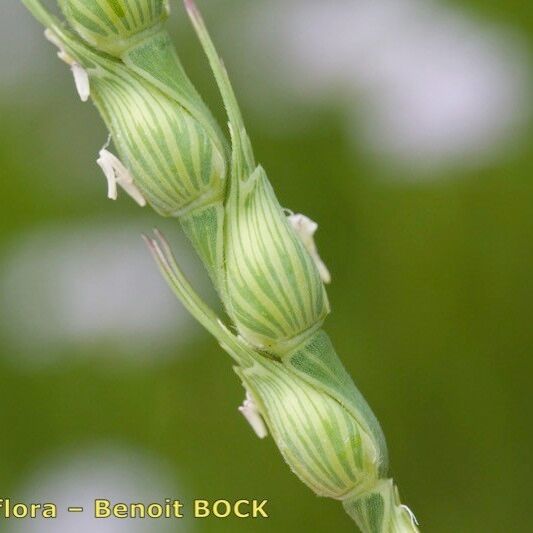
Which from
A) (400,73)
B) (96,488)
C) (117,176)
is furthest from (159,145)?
(400,73)

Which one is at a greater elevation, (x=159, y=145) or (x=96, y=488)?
(x=159, y=145)

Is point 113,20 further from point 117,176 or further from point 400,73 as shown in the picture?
point 400,73

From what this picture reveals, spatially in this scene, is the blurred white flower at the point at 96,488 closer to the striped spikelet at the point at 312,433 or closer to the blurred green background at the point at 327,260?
the blurred green background at the point at 327,260

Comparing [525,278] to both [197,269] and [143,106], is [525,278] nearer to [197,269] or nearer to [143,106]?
[197,269]

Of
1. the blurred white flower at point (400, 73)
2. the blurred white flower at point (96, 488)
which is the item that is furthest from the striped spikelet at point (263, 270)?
the blurred white flower at point (400, 73)

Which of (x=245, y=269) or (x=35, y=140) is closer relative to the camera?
(x=245, y=269)

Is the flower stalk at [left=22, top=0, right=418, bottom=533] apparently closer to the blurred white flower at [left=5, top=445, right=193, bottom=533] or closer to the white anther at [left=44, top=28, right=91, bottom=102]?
the white anther at [left=44, top=28, right=91, bottom=102]

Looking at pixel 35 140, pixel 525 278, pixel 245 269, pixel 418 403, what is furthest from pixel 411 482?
pixel 245 269
